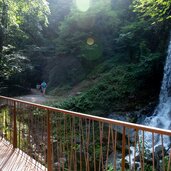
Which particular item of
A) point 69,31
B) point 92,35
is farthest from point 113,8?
point 69,31

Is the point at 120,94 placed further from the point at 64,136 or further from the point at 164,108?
the point at 64,136

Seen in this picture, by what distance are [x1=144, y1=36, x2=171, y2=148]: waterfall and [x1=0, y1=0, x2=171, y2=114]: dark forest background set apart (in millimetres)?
441

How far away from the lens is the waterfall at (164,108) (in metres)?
9.58

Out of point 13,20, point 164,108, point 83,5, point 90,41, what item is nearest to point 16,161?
point 13,20

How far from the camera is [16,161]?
3.59 meters

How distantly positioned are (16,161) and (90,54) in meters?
14.1

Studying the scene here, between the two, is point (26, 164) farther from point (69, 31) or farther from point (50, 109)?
point (69, 31)

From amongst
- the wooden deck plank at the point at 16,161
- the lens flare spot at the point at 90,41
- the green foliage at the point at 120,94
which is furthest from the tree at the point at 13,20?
the wooden deck plank at the point at 16,161

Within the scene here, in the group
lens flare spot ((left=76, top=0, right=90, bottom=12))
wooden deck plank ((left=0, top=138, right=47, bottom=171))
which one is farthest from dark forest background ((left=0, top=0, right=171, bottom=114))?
wooden deck plank ((left=0, top=138, right=47, bottom=171))

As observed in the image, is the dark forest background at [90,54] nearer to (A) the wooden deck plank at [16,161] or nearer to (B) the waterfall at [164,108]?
(B) the waterfall at [164,108]

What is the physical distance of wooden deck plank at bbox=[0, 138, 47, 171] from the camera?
10.8 ft

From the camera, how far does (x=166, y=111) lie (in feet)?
33.6

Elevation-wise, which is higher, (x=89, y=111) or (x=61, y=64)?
(x=61, y=64)

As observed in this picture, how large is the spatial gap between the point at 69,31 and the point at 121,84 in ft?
23.8
